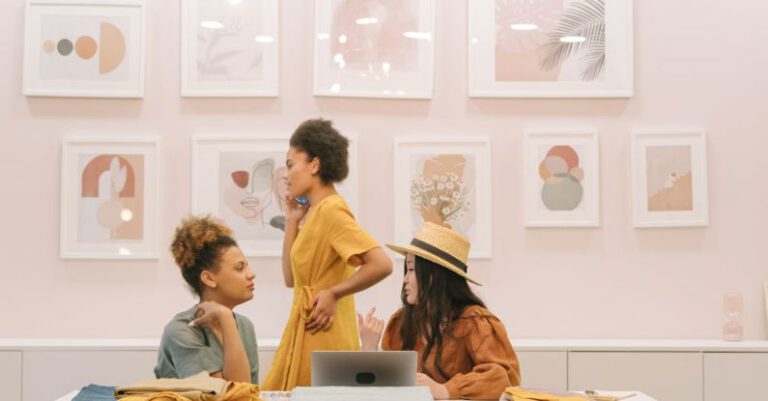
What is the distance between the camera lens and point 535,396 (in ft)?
8.00

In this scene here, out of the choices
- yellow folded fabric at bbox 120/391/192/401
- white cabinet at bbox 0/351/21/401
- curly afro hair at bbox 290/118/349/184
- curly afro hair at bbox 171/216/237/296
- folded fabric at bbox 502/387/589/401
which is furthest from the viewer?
white cabinet at bbox 0/351/21/401

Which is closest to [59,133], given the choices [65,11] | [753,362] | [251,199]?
[65,11]

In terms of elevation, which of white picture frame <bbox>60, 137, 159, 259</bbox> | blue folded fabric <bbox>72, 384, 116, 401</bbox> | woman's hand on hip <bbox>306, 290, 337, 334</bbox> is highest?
white picture frame <bbox>60, 137, 159, 259</bbox>

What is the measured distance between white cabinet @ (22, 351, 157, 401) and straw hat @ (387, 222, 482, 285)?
1477 mm

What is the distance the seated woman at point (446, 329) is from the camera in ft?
9.08

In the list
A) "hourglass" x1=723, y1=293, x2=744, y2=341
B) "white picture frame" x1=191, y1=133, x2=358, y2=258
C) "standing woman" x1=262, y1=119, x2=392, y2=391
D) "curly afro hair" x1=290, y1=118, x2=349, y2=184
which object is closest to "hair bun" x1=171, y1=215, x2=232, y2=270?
"standing woman" x1=262, y1=119, x2=392, y2=391

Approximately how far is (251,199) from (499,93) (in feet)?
4.05

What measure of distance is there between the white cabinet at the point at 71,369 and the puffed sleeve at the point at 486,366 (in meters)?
1.66

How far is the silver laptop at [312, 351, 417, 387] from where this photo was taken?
2436mm

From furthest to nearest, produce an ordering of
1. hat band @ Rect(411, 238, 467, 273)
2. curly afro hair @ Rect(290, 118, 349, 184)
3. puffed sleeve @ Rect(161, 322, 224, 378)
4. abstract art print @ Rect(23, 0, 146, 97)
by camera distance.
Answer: abstract art print @ Rect(23, 0, 146, 97) < curly afro hair @ Rect(290, 118, 349, 184) < hat band @ Rect(411, 238, 467, 273) < puffed sleeve @ Rect(161, 322, 224, 378)

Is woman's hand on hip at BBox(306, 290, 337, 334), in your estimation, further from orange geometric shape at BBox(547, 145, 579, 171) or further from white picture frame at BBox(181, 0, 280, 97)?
orange geometric shape at BBox(547, 145, 579, 171)

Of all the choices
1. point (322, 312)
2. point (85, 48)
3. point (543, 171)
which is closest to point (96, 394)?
point (322, 312)

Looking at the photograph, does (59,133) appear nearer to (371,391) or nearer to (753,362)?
(371,391)

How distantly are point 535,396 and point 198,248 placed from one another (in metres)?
1.17
